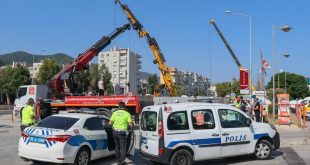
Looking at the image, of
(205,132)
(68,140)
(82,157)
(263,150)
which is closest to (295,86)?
(263,150)

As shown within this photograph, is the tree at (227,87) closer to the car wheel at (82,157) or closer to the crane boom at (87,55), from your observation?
the crane boom at (87,55)

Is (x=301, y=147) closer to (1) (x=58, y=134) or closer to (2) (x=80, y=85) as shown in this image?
(1) (x=58, y=134)

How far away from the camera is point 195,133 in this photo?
10.3 m

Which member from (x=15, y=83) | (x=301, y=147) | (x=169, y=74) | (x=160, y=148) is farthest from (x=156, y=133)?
(x=15, y=83)

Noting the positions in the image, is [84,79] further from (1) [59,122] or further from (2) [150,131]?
(2) [150,131]

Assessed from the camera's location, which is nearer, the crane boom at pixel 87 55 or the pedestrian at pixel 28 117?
the pedestrian at pixel 28 117

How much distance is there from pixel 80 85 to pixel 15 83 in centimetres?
5246

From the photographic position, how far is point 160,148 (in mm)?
10008

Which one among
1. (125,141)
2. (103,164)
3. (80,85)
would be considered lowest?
(103,164)

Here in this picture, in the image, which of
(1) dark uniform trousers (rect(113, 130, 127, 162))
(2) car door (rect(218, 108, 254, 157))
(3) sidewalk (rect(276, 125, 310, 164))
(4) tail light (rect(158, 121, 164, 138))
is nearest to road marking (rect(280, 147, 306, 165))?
(3) sidewalk (rect(276, 125, 310, 164))

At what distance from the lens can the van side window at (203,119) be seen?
34.1 feet

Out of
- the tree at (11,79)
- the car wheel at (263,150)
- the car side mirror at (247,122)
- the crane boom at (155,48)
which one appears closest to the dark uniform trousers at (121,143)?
the car side mirror at (247,122)

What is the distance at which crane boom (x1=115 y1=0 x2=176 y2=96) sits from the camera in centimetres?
3105

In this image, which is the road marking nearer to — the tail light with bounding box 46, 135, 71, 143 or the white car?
the white car
